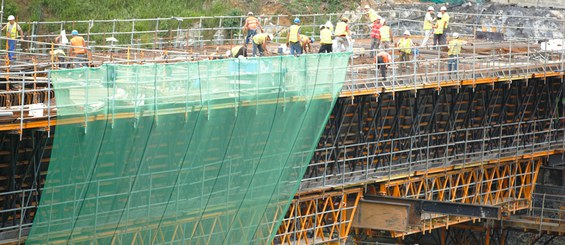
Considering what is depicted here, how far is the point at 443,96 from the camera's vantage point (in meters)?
51.1

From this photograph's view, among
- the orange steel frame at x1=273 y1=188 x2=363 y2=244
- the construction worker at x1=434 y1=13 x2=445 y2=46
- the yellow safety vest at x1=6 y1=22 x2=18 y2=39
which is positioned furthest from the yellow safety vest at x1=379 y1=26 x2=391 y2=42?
the yellow safety vest at x1=6 y1=22 x2=18 y2=39

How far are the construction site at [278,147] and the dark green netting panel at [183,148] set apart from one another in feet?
0.13

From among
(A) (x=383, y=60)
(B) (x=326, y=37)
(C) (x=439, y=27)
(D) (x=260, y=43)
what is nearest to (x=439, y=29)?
(C) (x=439, y=27)

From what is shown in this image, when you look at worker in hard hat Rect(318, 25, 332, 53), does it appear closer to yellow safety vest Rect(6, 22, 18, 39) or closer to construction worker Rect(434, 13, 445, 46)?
construction worker Rect(434, 13, 445, 46)

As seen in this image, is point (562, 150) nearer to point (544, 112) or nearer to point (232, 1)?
point (544, 112)

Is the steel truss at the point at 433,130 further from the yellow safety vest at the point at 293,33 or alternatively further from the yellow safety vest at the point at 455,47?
the yellow safety vest at the point at 293,33

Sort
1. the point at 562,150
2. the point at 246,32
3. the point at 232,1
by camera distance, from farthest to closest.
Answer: the point at 232,1 < the point at 562,150 < the point at 246,32

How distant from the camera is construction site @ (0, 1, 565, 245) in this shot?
36.9 meters

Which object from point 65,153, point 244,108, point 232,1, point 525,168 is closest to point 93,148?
point 65,153

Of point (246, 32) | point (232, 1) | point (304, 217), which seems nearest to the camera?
point (304, 217)

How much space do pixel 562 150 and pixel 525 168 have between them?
1478mm

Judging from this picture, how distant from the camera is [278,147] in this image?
137ft

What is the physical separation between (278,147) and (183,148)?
3.64 metres

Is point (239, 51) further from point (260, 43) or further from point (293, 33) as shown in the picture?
point (293, 33)
